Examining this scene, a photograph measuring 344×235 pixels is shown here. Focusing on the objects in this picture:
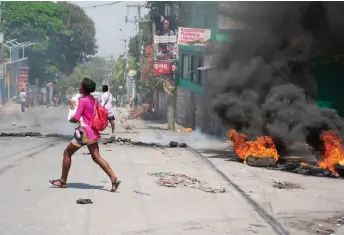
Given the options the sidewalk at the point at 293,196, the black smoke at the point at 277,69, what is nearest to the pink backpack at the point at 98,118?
the sidewalk at the point at 293,196

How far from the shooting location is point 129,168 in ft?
34.8

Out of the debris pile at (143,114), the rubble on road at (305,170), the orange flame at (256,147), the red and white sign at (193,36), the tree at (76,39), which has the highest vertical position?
the tree at (76,39)

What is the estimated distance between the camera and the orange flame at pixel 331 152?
11.0 metres

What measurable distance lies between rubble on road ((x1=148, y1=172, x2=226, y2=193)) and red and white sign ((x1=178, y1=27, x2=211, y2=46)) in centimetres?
1486

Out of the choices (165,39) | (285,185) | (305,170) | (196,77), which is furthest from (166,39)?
(285,185)

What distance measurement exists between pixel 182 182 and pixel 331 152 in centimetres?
376

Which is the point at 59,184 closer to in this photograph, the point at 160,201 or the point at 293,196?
the point at 160,201

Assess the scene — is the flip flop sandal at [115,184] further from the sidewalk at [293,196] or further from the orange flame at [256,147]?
the orange flame at [256,147]

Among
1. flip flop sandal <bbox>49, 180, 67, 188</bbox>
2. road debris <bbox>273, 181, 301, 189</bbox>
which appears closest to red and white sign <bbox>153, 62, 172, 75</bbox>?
road debris <bbox>273, 181, 301, 189</bbox>

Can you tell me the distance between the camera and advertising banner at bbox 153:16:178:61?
3135 centimetres

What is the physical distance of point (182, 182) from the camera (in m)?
9.14

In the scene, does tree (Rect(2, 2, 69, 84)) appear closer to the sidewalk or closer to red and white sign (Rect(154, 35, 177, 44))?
red and white sign (Rect(154, 35, 177, 44))

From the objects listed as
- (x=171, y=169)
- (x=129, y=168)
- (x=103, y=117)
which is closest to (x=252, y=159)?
(x=171, y=169)

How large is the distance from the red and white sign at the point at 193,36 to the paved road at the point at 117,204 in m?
13.7
